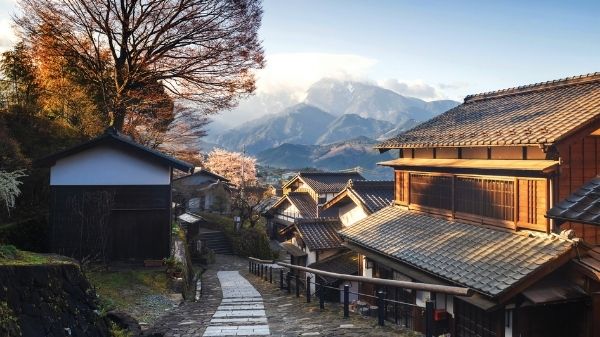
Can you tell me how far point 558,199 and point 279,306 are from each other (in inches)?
317

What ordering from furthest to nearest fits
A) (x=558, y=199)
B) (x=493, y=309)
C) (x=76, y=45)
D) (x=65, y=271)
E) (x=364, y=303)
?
(x=76, y=45) < (x=364, y=303) < (x=558, y=199) < (x=493, y=309) < (x=65, y=271)

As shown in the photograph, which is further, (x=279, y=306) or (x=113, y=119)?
(x=113, y=119)

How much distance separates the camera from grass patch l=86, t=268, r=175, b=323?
37.1 feet

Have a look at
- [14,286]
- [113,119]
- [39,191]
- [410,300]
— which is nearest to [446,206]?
[410,300]

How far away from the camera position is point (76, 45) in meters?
19.9

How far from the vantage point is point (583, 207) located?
7.14m

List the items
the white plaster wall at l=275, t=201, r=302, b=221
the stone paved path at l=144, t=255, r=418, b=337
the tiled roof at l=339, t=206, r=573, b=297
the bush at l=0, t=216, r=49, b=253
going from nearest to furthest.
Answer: the stone paved path at l=144, t=255, r=418, b=337 < the tiled roof at l=339, t=206, r=573, b=297 < the bush at l=0, t=216, r=49, b=253 < the white plaster wall at l=275, t=201, r=302, b=221

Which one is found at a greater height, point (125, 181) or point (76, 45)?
point (76, 45)

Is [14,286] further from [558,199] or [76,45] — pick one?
[76,45]

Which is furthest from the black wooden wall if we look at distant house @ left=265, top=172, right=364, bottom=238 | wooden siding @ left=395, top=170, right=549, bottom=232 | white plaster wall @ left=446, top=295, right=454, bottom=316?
distant house @ left=265, top=172, right=364, bottom=238

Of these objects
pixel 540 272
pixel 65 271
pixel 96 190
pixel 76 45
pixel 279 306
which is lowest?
pixel 279 306

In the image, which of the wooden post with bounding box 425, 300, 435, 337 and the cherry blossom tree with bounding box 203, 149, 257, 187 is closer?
the wooden post with bounding box 425, 300, 435, 337

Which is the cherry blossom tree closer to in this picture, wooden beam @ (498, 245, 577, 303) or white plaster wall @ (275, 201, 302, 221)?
white plaster wall @ (275, 201, 302, 221)

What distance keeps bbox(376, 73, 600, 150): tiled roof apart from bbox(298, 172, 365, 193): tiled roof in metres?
23.0
